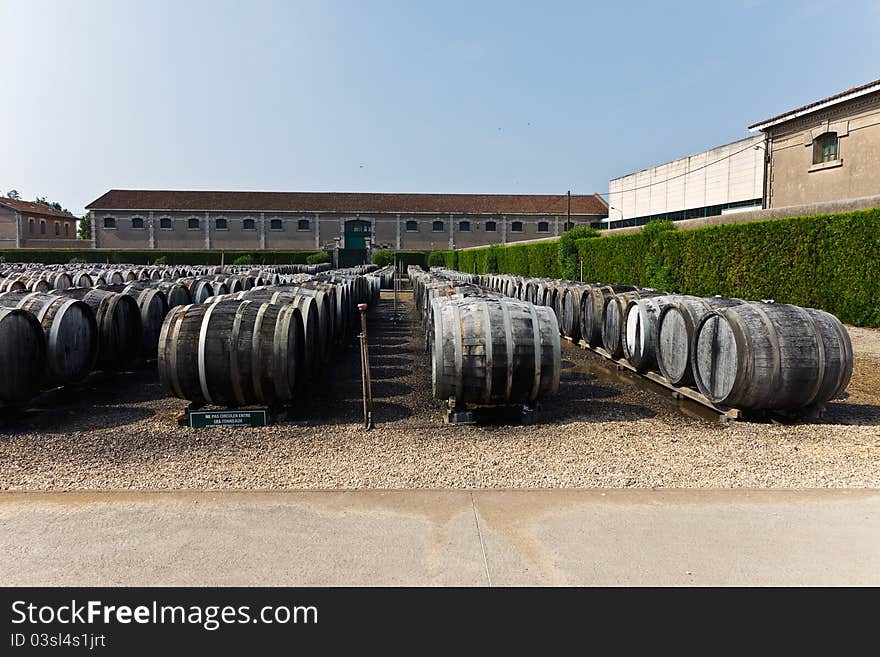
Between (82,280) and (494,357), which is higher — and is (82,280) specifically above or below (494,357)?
above

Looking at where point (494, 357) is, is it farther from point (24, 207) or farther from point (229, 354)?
point (24, 207)

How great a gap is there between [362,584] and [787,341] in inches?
205

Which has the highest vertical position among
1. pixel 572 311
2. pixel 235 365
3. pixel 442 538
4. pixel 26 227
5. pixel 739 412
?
pixel 26 227

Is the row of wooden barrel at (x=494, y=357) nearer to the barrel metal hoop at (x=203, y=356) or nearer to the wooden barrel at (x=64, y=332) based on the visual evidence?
the barrel metal hoop at (x=203, y=356)

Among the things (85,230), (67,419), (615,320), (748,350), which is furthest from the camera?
(85,230)

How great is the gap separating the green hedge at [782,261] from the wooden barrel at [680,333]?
5.61 meters

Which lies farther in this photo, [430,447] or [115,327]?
[115,327]

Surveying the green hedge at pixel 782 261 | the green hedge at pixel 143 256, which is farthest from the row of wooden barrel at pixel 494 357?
the green hedge at pixel 143 256

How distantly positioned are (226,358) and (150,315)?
16.1 feet

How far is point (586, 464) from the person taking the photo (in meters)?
5.45

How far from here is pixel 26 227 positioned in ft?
221

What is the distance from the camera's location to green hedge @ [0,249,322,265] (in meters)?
56.0

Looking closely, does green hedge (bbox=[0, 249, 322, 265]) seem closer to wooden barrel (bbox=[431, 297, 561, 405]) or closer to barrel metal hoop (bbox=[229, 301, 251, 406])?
barrel metal hoop (bbox=[229, 301, 251, 406])

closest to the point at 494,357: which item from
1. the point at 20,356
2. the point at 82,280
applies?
the point at 20,356
